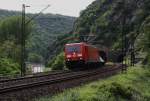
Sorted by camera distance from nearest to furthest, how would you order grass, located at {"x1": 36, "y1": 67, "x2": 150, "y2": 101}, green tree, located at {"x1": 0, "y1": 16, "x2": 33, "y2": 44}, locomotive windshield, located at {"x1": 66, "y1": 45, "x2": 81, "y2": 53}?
1. grass, located at {"x1": 36, "y1": 67, "x2": 150, "y2": 101}
2. locomotive windshield, located at {"x1": 66, "y1": 45, "x2": 81, "y2": 53}
3. green tree, located at {"x1": 0, "y1": 16, "x2": 33, "y2": 44}

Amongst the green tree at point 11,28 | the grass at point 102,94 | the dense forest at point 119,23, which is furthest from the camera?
the dense forest at point 119,23

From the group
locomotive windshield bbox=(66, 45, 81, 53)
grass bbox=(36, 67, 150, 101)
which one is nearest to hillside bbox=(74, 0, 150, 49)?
locomotive windshield bbox=(66, 45, 81, 53)

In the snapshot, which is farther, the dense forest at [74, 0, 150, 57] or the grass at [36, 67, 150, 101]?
the dense forest at [74, 0, 150, 57]

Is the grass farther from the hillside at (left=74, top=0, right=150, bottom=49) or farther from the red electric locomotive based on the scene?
the hillside at (left=74, top=0, right=150, bottom=49)

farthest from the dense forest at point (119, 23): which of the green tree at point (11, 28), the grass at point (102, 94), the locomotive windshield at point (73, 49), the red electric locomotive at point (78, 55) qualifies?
the grass at point (102, 94)

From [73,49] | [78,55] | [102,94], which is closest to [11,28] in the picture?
[73,49]

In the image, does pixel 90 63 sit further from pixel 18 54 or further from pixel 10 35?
pixel 10 35

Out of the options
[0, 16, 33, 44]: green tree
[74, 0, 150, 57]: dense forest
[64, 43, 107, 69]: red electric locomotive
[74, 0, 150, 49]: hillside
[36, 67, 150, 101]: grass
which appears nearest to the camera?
[36, 67, 150, 101]: grass

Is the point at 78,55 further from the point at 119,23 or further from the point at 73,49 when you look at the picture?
the point at 119,23

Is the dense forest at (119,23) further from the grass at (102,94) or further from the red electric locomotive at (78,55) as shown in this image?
the grass at (102,94)

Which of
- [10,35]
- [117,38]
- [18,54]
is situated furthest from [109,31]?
[18,54]

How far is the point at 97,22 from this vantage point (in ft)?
605

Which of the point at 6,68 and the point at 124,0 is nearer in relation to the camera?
the point at 6,68

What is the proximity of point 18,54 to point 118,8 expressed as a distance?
82009mm
